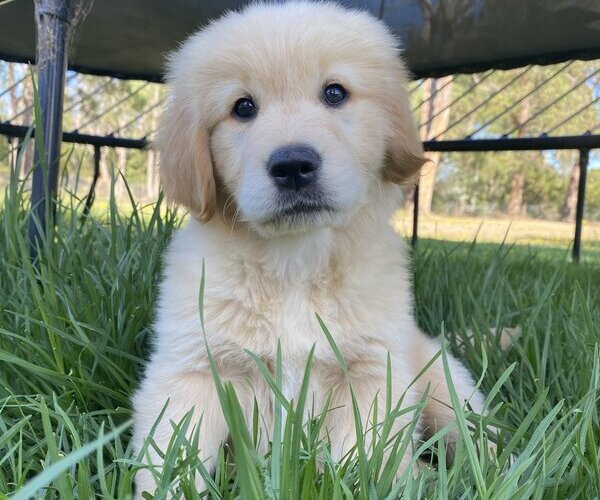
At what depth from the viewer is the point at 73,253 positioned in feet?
5.71

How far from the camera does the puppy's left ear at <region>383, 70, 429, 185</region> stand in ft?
4.37

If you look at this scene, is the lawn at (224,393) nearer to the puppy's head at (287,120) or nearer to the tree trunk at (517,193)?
the puppy's head at (287,120)

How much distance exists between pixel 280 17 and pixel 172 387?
811 mm

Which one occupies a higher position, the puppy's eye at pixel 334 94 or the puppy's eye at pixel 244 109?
the puppy's eye at pixel 334 94

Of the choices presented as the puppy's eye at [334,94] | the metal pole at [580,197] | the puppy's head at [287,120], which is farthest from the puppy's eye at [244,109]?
the metal pole at [580,197]

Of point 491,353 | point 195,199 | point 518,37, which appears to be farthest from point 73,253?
point 518,37

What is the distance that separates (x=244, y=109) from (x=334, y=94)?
20cm

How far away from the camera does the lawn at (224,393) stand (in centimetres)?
82

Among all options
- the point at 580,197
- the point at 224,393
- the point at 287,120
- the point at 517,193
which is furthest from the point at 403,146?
the point at 517,193

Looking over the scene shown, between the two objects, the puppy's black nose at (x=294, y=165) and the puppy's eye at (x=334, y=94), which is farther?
the puppy's eye at (x=334, y=94)

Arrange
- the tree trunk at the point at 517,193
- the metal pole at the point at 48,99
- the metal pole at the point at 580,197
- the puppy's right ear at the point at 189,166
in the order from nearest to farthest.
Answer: the puppy's right ear at the point at 189,166 → the metal pole at the point at 48,99 → the metal pole at the point at 580,197 → the tree trunk at the point at 517,193

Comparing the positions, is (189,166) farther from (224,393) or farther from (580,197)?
(580,197)

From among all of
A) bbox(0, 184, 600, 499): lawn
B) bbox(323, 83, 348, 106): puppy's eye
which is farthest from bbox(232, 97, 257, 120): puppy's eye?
bbox(0, 184, 600, 499): lawn

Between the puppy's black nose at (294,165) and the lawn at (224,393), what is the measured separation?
15.3 inches
